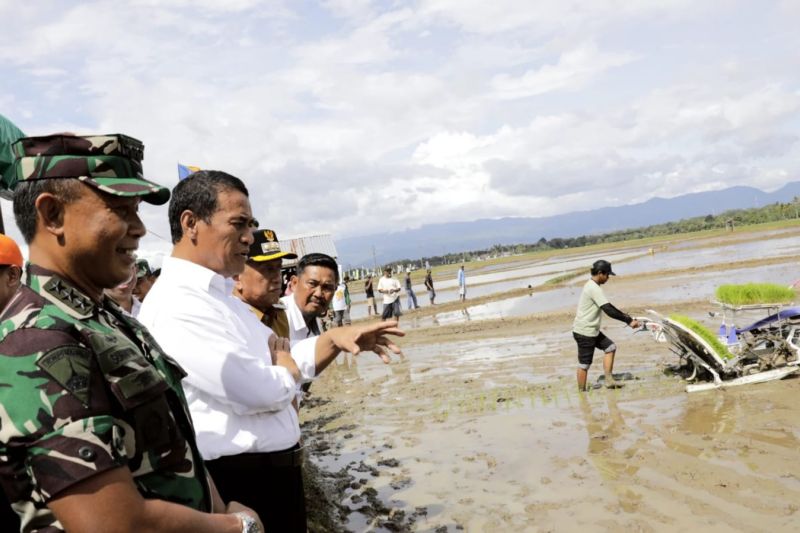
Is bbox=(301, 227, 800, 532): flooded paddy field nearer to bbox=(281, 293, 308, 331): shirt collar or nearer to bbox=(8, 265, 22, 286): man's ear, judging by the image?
bbox=(281, 293, 308, 331): shirt collar

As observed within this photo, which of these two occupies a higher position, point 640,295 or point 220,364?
point 220,364

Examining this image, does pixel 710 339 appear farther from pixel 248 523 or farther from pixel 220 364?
pixel 248 523

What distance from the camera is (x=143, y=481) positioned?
1.31 m

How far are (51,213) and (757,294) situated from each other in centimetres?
821

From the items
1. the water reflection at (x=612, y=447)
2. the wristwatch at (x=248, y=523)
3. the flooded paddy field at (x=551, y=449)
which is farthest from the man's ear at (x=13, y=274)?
the water reflection at (x=612, y=447)

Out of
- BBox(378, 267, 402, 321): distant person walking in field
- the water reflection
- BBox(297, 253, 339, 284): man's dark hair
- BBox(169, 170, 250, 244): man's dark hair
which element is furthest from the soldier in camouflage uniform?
BBox(378, 267, 402, 321): distant person walking in field

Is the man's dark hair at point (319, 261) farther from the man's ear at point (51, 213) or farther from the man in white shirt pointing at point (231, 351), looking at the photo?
the man's ear at point (51, 213)

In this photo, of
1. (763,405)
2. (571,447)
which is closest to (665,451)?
(571,447)

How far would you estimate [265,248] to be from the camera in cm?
376

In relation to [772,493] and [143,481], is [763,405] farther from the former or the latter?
[143,481]

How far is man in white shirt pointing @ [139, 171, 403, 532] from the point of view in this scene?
2135 mm

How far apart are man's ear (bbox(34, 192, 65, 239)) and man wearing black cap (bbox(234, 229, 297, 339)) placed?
231 centimetres

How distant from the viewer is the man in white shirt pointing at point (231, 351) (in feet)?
7.00

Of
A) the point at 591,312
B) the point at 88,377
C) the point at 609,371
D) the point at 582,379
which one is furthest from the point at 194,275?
the point at 609,371
